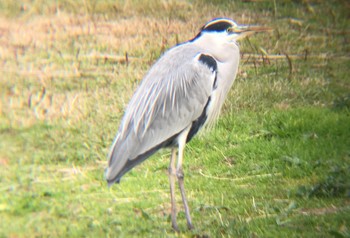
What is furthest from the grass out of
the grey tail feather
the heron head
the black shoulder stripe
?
the heron head

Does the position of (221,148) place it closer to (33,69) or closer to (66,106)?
(66,106)

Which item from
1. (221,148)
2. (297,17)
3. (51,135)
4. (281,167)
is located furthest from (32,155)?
(297,17)

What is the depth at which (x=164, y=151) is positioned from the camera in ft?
25.6

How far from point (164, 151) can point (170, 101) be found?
149 cm

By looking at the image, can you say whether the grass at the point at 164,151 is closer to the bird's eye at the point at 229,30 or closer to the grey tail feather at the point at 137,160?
the grey tail feather at the point at 137,160

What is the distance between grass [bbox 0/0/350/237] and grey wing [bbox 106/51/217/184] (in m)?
0.55

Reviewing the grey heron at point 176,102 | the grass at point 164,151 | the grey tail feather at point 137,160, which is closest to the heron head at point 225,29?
the grey heron at point 176,102

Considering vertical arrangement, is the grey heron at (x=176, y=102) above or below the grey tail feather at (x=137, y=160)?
above

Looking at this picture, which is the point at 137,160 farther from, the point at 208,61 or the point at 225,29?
the point at 225,29

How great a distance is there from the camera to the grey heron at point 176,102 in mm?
6176

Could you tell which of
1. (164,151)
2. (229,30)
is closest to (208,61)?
(229,30)

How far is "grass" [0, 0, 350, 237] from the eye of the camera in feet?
20.1

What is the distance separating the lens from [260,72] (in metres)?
9.42

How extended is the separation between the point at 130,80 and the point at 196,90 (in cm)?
272
